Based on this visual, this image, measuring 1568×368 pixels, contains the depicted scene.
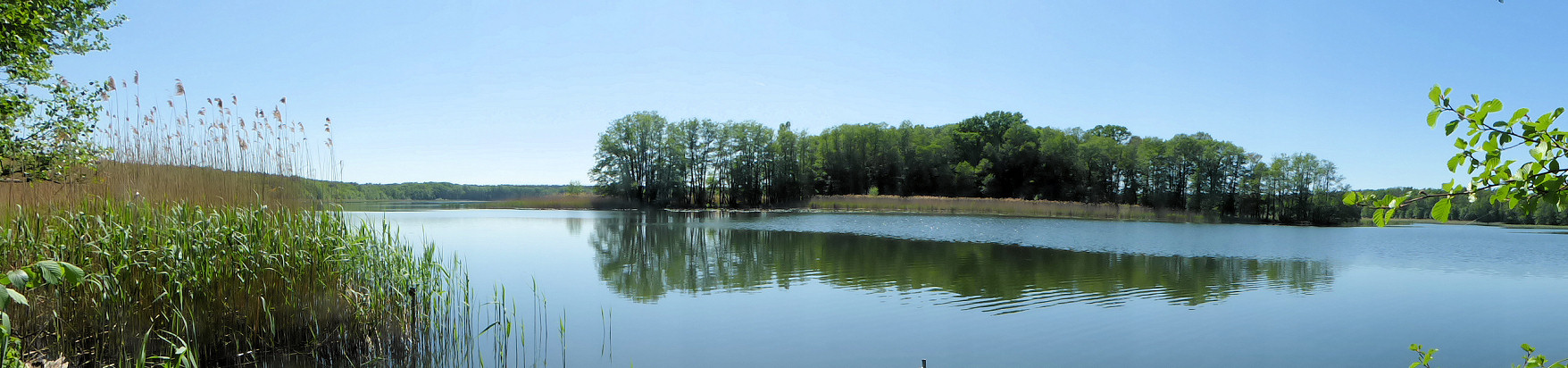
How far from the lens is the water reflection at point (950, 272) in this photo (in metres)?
8.50

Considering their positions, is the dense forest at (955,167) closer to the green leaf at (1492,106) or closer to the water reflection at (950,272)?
the water reflection at (950,272)

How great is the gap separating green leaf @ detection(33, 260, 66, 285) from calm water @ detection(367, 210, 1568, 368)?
3.80 meters

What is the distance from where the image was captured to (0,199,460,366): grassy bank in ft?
13.5

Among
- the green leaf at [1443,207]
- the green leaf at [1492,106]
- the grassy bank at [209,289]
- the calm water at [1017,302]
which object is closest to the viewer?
the green leaf at [1443,207]

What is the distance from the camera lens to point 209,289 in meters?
4.42

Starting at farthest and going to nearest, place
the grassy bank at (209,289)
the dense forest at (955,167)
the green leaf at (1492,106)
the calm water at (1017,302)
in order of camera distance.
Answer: the dense forest at (955,167) → the calm water at (1017,302) → the grassy bank at (209,289) → the green leaf at (1492,106)

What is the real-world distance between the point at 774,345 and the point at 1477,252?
18115 millimetres

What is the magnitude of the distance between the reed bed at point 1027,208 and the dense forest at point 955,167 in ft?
24.5

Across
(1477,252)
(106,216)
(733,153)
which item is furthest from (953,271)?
(733,153)

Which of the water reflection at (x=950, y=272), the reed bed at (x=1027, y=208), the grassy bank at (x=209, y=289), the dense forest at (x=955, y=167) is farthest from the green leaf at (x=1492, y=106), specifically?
the dense forest at (x=955, y=167)

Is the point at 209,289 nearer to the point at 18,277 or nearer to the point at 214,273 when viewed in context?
the point at 214,273

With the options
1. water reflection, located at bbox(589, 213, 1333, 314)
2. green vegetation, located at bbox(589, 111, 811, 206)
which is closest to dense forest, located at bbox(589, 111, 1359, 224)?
green vegetation, located at bbox(589, 111, 811, 206)

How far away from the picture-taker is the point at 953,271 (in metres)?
10.6

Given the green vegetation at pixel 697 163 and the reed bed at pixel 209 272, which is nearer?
the reed bed at pixel 209 272
